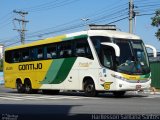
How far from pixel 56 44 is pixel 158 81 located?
1108 centimetres

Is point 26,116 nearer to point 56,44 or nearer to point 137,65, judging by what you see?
point 137,65

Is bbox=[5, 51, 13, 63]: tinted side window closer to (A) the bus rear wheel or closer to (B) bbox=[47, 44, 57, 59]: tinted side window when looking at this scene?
(A) the bus rear wheel

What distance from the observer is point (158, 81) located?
113 ft

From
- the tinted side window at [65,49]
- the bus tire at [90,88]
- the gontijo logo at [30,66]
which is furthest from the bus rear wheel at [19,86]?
the bus tire at [90,88]

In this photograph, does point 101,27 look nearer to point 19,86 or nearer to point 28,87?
point 28,87

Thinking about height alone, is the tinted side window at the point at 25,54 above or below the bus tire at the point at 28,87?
above

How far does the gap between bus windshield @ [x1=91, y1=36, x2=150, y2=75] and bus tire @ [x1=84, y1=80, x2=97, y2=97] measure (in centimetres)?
160

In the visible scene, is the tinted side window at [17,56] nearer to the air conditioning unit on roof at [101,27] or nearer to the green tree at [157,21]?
the air conditioning unit on roof at [101,27]

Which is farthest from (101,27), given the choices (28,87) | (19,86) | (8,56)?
(8,56)

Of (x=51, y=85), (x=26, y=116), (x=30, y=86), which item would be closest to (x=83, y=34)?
(x=51, y=85)

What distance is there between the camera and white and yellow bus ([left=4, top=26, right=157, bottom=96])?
22781 mm

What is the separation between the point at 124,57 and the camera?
22797mm

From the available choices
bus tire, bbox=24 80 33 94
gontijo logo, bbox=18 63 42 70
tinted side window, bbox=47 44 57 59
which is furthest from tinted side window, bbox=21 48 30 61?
tinted side window, bbox=47 44 57 59

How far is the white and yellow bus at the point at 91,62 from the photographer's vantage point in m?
22.8
